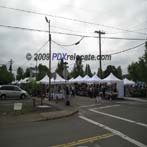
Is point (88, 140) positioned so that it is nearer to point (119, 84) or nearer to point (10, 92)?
point (10, 92)

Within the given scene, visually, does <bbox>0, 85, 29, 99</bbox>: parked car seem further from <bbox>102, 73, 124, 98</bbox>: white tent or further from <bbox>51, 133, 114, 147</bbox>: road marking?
<bbox>51, 133, 114, 147</bbox>: road marking

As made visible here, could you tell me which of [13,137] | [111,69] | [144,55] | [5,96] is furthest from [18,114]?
[111,69]

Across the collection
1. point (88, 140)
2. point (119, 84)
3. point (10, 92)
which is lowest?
point (88, 140)

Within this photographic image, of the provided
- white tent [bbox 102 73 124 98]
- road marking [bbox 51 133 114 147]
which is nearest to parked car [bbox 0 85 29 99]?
white tent [bbox 102 73 124 98]

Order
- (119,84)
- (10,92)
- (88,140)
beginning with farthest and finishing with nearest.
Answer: (119,84)
(10,92)
(88,140)

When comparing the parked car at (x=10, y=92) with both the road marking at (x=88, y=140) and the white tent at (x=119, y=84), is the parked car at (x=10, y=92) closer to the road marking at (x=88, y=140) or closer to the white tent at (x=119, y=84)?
the white tent at (x=119, y=84)

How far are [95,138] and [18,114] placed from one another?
1015 cm

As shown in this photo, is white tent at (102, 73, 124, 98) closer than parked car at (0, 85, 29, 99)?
No

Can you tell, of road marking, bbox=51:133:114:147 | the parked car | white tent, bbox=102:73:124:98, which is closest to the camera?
road marking, bbox=51:133:114:147

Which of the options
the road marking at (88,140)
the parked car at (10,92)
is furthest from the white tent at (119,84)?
the road marking at (88,140)

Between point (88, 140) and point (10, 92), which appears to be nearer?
point (88, 140)

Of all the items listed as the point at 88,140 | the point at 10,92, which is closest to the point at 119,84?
the point at 10,92

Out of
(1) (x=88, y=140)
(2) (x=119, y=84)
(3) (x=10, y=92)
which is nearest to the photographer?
(1) (x=88, y=140)

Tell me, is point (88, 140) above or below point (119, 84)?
below
